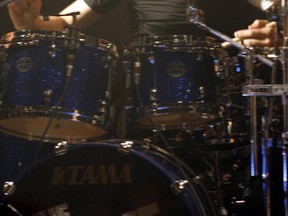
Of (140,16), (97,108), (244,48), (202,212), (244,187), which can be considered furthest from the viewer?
(140,16)

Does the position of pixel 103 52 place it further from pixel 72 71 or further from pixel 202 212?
pixel 202 212

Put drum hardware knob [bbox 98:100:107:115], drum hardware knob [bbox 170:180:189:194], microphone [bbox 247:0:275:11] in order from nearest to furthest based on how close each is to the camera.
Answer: drum hardware knob [bbox 170:180:189:194] → microphone [bbox 247:0:275:11] → drum hardware knob [bbox 98:100:107:115]

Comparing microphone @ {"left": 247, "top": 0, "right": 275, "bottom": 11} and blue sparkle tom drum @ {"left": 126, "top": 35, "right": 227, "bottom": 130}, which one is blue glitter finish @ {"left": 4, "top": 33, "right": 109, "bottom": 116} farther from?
microphone @ {"left": 247, "top": 0, "right": 275, "bottom": 11}

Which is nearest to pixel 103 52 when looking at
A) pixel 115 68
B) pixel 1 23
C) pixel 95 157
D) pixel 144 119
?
pixel 115 68

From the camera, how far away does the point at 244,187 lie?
2219 mm

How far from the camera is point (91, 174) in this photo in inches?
66.0

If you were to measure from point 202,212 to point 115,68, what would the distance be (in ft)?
2.67

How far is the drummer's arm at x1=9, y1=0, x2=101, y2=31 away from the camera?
2.18 metres

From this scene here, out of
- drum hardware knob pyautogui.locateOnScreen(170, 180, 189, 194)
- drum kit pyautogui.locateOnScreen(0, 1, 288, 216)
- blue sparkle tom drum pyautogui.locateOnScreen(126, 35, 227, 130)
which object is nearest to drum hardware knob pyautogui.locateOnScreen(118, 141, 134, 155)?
drum kit pyautogui.locateOnScreen(0, 1, 288, 216)

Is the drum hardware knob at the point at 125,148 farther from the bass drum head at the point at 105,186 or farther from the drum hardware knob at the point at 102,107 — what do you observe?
the drum hardware knob at the point at 102,107

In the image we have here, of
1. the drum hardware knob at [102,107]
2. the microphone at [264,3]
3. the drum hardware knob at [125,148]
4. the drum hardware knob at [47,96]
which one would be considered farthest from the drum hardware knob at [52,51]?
the microphone at [264,3]

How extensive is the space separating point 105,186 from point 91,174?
62 mm

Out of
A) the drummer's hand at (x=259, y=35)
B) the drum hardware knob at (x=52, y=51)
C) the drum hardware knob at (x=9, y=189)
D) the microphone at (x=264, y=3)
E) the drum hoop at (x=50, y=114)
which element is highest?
the microphone at (x=264, y=3)

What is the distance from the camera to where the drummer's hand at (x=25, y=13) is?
2.17 meters
